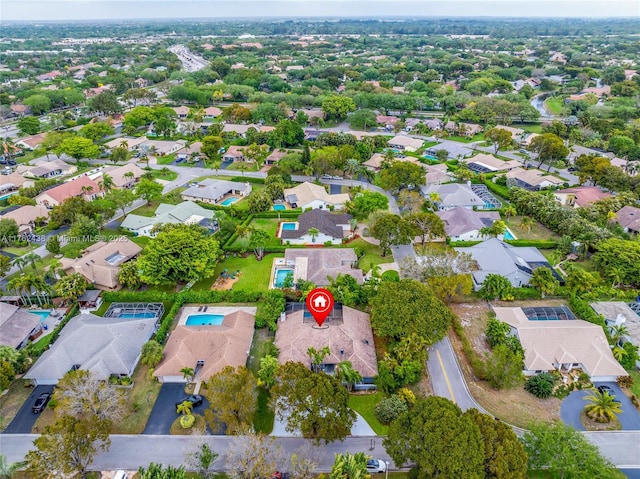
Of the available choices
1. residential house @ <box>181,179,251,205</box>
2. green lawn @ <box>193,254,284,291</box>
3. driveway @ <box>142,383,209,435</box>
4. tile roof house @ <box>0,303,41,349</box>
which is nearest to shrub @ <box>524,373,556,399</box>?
driveway @ <box>142,383,209,435</box>

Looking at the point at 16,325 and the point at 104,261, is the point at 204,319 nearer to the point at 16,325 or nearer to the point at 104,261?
the point at 104,261

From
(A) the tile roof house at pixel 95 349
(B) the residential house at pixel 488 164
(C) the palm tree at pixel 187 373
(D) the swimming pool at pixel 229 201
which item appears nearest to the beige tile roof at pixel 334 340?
(C) the palm tree at pixel 187 373

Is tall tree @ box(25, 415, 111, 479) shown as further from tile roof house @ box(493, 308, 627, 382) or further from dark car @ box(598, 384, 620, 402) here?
dark car @ box(598, 384, 620, 402)

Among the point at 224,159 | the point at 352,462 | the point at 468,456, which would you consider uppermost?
the point at 468,456

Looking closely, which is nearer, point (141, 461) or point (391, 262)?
point (141, 461)

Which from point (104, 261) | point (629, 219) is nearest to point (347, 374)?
point (104, 261)

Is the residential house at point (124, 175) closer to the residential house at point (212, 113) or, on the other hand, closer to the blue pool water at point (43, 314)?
the blue pool water at point (43, 314)

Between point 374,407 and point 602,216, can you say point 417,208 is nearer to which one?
point 602,216

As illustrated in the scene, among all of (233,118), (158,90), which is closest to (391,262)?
(233,118)
